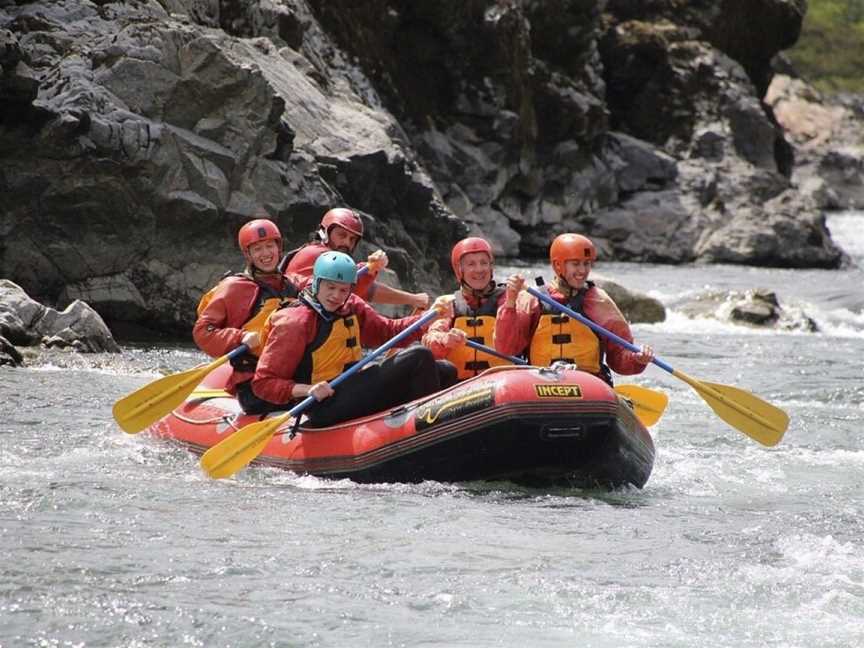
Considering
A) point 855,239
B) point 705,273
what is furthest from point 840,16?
point 705,273

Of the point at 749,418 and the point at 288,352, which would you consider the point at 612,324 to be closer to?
the point at 749,418

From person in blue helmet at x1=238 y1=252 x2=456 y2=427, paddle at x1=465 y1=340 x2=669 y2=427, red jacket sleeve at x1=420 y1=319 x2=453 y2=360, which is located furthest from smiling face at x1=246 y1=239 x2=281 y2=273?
paddle at x1=465 y1=340 x2=669 y2=427

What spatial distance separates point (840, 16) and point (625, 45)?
57981 mm

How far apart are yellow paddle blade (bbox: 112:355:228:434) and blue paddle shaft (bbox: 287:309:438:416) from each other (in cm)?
73

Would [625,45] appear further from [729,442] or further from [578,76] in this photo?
[729,442]

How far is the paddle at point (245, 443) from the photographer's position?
7.69m

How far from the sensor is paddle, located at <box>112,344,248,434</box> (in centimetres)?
841

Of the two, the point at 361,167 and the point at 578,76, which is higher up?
the point at 361,167

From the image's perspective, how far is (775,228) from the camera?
94.2 feet

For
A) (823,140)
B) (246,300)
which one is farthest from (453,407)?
(823,140)

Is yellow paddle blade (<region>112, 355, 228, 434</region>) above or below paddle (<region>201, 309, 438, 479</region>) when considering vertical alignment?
below

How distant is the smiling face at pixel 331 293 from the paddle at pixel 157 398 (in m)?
0.65

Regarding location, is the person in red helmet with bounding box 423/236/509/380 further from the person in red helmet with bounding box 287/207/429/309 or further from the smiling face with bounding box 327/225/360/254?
the smiling face with bounding box 327/225/360/254

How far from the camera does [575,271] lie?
329 inches
